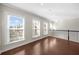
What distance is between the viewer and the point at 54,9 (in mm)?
2133

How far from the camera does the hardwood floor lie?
2.12 meters

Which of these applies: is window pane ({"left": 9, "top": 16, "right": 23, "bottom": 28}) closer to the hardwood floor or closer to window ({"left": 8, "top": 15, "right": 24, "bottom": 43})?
window ({"left": 8, "top": 15, "right": 24, "bottom": 43})

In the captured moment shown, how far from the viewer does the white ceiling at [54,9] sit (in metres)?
2.10

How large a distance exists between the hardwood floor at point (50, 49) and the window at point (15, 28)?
8.9 inches

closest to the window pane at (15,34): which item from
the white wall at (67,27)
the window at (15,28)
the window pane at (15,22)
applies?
the window at (15,28)

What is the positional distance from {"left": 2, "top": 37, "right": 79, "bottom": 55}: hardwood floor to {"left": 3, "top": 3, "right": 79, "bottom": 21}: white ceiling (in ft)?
1.89

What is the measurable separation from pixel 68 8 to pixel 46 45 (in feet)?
3.10

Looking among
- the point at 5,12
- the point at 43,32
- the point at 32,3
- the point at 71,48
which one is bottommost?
the point at 71,48

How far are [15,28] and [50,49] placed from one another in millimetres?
894

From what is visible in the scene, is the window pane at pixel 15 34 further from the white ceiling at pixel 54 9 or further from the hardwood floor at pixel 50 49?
the white ceiling at pixel 54 9

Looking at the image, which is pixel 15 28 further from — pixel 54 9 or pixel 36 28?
pixel 54 9

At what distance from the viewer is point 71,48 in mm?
2137
